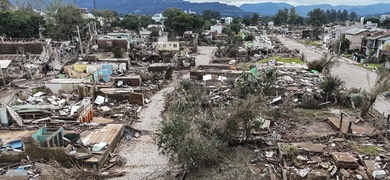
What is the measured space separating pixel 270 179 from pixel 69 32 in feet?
155

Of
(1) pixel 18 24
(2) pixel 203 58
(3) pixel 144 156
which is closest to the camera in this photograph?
(3) pixel 144 156

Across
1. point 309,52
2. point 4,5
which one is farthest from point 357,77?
point 4,5

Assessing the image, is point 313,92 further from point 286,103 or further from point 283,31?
point 283,31

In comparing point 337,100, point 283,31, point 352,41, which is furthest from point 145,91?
point 283,31

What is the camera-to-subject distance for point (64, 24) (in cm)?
4606

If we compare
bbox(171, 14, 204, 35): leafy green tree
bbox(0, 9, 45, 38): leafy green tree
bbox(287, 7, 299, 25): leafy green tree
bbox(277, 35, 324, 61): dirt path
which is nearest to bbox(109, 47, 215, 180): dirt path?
bbox(277, 35, 324, 61): dirt path

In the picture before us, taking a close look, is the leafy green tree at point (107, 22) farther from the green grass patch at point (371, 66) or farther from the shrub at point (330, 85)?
the shrub at point (330, 85)

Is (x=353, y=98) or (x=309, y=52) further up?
(x=309, y=52)

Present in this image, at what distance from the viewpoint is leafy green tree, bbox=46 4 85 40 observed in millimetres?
45875

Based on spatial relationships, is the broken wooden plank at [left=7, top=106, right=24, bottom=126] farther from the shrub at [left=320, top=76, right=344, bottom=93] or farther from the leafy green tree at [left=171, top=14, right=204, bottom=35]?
the leafy green tree at [left=171, top=14, right=204, bottom=35]

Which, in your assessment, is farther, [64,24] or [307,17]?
[307,17]

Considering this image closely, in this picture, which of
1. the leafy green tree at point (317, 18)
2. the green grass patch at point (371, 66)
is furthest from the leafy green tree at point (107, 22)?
the leafy green tree at point (317, 18)

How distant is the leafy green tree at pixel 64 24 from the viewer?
45.9 meters

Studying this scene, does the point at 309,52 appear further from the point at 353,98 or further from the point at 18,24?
the point at 18,24
